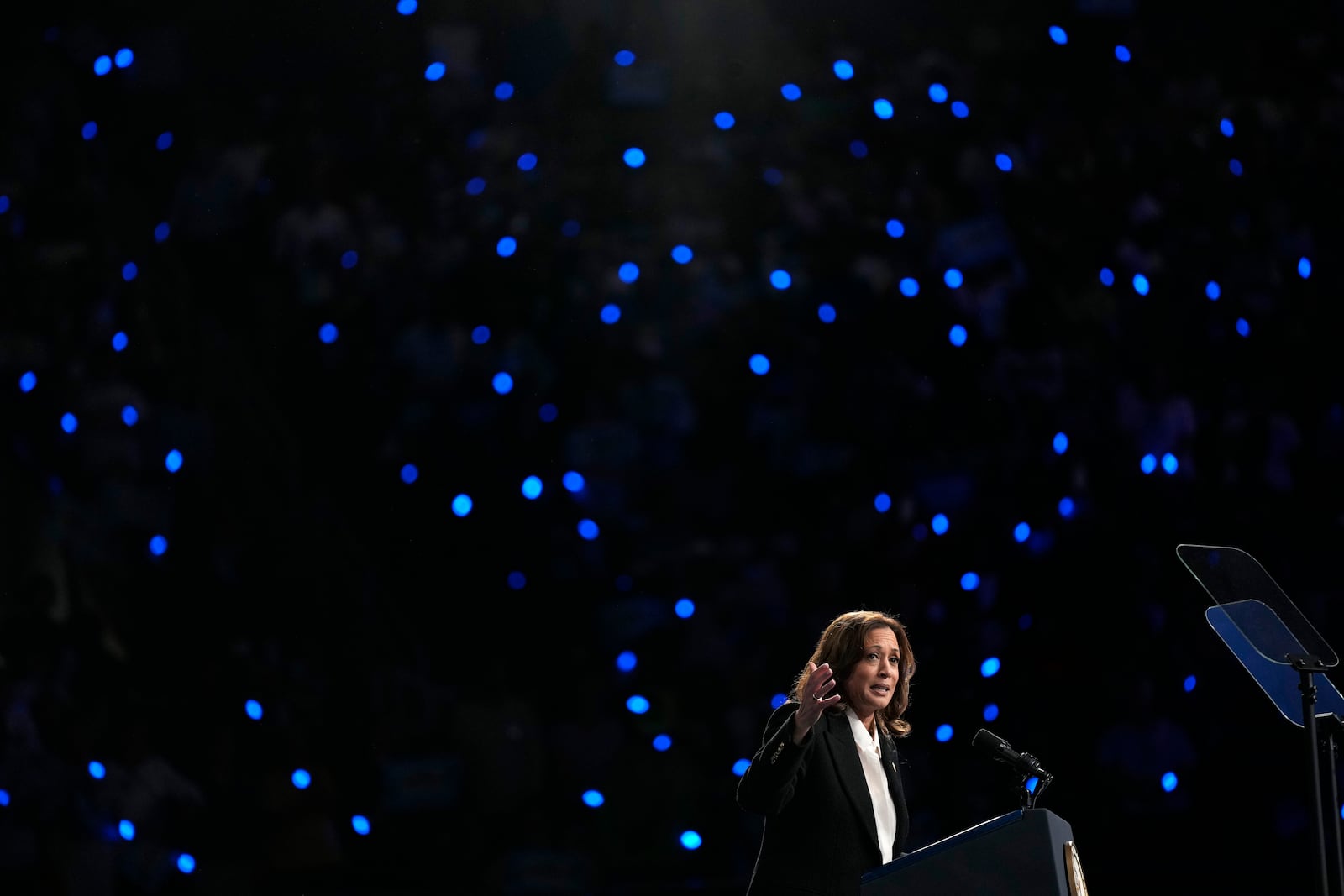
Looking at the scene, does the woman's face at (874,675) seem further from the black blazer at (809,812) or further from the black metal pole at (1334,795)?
the black metal pole at (1334,795)

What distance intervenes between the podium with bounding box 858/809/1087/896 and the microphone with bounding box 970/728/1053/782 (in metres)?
0.07

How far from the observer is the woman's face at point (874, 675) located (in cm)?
191

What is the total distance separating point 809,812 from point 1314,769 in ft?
2.48

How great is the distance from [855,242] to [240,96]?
193 centimetres

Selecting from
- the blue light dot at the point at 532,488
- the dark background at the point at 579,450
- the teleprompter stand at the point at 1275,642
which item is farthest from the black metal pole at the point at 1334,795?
the blue light dot at the point at 532,488

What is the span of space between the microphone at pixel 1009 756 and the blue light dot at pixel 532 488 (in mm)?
2158

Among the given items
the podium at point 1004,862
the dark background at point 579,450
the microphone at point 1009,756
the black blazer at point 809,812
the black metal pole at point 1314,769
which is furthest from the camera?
the dark background at point 579,450

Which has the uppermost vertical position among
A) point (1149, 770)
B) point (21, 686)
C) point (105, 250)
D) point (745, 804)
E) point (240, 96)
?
point (240, 96)

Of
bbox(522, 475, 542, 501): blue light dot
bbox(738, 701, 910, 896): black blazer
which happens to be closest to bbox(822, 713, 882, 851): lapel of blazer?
bbox(738, 701, 910, 896): black blazer

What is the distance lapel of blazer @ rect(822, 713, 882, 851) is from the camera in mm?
1828

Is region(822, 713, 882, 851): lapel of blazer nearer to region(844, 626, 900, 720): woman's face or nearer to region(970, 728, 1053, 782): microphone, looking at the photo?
region(844, 626, 900, 720): woman's face

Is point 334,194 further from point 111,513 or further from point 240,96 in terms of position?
point 111,513

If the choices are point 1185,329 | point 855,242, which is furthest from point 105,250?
point 1185,329

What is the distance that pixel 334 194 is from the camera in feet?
12.7
